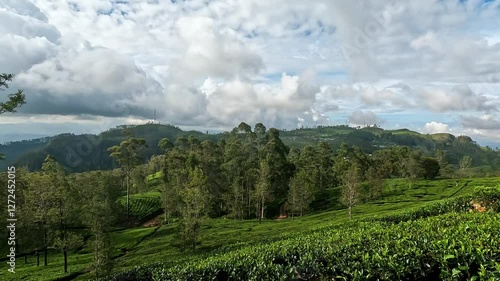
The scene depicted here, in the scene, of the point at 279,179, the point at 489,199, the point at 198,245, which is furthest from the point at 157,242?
the point at 489,199

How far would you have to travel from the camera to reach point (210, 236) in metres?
61.3

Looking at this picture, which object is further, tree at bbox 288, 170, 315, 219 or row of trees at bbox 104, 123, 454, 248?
row of trees at bbox 104, 123, 454, 248

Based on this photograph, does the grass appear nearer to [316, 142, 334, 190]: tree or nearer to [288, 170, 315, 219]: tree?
[288, 170, 315, 219]: tree

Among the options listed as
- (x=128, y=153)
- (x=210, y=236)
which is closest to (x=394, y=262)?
(x=210, y=236)

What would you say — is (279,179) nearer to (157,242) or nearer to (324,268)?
(157,242)

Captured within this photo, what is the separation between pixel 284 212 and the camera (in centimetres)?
9125

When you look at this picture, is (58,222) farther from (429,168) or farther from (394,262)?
(429,168)

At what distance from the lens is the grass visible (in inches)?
1841

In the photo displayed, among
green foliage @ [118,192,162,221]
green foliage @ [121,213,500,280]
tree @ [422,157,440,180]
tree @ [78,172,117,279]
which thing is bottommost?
green foliage @ [118,192,162,221]

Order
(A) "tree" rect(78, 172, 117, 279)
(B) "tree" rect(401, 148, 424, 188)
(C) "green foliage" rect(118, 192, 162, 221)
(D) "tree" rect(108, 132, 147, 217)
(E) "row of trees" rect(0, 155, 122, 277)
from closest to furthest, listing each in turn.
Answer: (A) "tree" rect(78, 172, 117, 279)
(E) "row of trees" rect(0, 155, 122, 277)
(D) "tree" rect(108, 132, 147, 217)
(C) "green foliage" rect(118, 192, 162, 221)
(B) "tree" rect(401, 148, 424, 188)

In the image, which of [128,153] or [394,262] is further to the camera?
[128,153]

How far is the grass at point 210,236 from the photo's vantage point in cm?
4675

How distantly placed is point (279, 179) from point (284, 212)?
9667 millimetres

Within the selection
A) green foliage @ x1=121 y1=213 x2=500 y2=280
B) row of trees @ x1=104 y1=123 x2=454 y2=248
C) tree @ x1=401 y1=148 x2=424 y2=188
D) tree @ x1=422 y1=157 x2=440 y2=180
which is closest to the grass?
row of trees @ x1=104 y1=123 x2=454 y2=248
